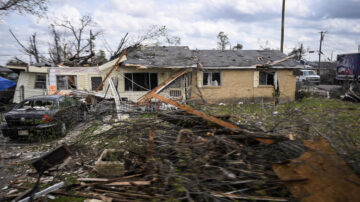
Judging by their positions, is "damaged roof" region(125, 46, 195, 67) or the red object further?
"damaged roof" region(125, 46, 195, 67)

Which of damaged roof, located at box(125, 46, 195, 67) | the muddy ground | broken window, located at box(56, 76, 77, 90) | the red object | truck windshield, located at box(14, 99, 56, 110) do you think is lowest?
the muddy ground

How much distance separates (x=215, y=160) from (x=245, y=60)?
1310 cm

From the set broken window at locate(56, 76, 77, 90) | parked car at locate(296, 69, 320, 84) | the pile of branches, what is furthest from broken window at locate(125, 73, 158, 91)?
parked car at locate(296, 69, 320, 84)

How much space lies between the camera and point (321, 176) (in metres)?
2.73

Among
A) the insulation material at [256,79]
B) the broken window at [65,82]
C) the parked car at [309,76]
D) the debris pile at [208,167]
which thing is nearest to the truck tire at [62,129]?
the debris pile at [208,167]

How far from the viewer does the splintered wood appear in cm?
259

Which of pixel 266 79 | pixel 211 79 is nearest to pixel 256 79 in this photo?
pixel 266 79

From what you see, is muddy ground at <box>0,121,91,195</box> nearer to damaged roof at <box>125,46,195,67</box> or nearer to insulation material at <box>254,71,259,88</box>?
damaged roof at <box>125,46,195,67</box>

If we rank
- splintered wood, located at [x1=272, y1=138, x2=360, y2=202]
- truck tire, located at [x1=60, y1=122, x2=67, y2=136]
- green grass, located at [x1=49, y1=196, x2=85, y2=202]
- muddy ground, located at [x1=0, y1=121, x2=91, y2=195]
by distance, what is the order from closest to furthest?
splintered wood, located at [x1=272, y1=138, x2=360, y2=202] < green grass, located at [x1=49, y1=196, x2=85, y2=202] < muddy ground, located at [x1=0, y1=121, x2=91, y2=195] < truck tire, located at [x1=60, y1=122, x2=67, y2=136]

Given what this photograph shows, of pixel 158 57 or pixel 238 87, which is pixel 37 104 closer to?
pixel 158 57

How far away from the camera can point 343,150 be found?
10.9 ft

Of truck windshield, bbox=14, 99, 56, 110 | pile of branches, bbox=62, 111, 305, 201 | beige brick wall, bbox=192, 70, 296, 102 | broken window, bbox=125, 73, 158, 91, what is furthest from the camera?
beige brick wall, bbox=192, 70, 296, 102

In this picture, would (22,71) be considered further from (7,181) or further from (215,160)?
(215,160)

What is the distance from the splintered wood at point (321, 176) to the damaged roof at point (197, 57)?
421 inches
